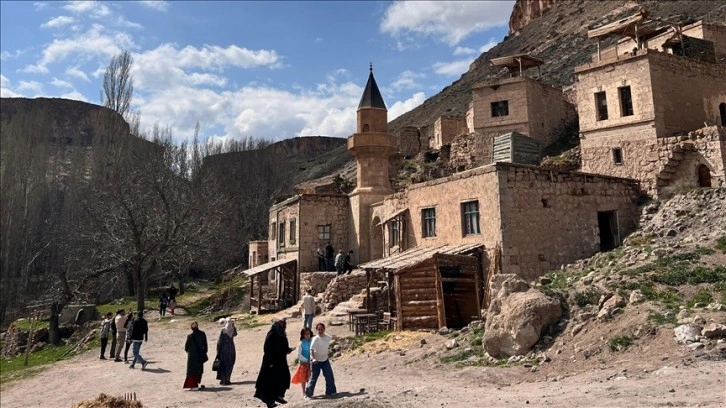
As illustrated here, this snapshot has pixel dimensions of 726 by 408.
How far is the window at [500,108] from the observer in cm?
2686

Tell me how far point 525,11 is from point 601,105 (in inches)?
3184

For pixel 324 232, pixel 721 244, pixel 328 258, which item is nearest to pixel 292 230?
pixel 324 232

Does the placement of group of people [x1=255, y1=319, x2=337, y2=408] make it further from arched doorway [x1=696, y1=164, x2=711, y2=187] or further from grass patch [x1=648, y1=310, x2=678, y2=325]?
arched doorway [x1=696, y1=164, x2=711, y2=187]

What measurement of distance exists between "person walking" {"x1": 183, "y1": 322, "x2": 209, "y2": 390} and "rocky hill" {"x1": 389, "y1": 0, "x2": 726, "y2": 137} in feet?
112

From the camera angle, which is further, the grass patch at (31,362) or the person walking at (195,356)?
the grass patch at (31,362)

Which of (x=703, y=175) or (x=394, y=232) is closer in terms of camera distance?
(x=703, y=175)

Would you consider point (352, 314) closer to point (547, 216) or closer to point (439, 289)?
point (439, 289)

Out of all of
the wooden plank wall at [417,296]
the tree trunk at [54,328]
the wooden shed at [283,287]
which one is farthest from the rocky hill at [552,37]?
the tree trunk at [54,328]

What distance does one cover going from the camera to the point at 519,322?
9.54 metres

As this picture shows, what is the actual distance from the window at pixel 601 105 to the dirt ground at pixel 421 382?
11466 millimetres

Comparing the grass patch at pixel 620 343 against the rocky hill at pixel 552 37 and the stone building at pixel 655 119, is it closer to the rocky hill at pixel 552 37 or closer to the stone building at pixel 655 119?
the stone building at pixel 655 119

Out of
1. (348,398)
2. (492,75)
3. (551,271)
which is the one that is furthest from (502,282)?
(492,75)

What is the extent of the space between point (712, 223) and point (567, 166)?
8450 millimetres

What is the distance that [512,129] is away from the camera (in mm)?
26766
